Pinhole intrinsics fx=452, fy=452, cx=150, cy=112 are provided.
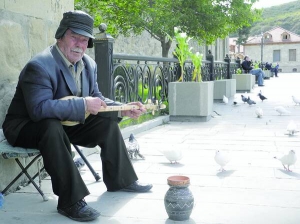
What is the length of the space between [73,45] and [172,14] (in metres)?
13.9

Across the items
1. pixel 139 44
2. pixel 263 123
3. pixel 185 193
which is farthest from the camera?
pixel 139 44

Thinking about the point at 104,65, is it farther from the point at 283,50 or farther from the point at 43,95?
the point at 283,50

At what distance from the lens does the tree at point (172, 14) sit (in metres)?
16.9

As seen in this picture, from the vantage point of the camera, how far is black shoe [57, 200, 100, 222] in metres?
3.29

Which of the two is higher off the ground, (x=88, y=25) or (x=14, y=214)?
(x=88, y=25)

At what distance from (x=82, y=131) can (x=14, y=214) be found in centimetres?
88

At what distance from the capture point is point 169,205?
3221 millimetres

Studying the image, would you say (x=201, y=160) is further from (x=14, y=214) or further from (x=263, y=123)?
(x=263, y=123)

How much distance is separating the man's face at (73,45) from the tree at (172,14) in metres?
13.3

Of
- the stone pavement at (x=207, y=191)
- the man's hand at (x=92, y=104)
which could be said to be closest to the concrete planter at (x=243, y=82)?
the stone pavement at (x=207, y=191)

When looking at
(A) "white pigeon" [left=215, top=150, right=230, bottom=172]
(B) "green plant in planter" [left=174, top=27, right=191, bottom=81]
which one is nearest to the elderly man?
(A) "white pigeon" [left=215, top=150, right=230, bottom=172]

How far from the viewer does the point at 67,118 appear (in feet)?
11.1

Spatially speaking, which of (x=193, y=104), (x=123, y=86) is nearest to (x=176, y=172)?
(x=123, y=86)

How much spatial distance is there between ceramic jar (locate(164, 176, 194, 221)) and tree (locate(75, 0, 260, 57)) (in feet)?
45.7
